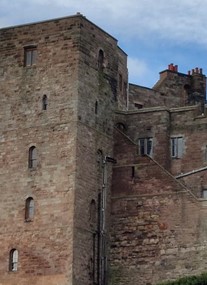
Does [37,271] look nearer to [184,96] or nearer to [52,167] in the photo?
[52,167]

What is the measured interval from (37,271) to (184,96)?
992 inches

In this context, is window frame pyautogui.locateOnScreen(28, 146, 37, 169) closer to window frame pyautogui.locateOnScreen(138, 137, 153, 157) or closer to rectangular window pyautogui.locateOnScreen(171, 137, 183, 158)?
window frame pyautogui.locateOnScreen(138, 137, 153, 157)

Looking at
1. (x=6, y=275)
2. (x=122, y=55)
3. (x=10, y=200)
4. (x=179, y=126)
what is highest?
(x=122, y=55)

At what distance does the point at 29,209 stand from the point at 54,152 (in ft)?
12.3

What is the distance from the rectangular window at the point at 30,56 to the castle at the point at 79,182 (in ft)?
0.20

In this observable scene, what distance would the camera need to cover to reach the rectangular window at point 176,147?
75.8m

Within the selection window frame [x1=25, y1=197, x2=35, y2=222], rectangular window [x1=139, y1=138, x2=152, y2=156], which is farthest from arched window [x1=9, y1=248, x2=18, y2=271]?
rectangular window [x1=139, y1=138, x2=152, y2=156]

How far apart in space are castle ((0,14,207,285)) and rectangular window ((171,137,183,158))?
1702 mm

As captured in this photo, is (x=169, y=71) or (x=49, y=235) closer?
(x=49, y=235)

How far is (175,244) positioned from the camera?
6888cm

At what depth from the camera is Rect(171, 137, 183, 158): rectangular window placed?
75.8 metres

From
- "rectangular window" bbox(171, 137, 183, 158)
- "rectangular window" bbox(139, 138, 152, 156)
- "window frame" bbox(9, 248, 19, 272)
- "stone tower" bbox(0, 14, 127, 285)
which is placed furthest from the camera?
"rectangular window" bbox(139, 138, 152, 156)

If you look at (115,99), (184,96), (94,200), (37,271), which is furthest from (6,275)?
(184,96)

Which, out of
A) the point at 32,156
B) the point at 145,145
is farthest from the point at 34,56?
the point at 145,145
